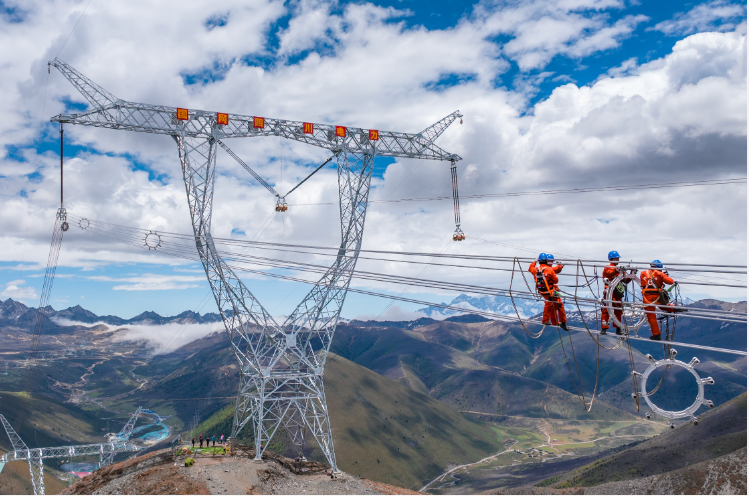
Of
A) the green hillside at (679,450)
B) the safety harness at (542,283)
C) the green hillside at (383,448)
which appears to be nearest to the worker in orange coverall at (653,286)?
the safety harness at (542,283)

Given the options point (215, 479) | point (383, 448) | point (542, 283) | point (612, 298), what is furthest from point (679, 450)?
point (542, 283)

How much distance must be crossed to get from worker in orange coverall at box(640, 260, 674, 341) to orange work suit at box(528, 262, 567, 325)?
2941mm

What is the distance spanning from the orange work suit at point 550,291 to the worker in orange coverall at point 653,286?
294cm

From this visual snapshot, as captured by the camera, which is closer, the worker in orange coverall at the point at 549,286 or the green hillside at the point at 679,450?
the worker in orange coverall at the point at 549,286

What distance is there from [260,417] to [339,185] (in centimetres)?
2162

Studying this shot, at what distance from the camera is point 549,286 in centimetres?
1884

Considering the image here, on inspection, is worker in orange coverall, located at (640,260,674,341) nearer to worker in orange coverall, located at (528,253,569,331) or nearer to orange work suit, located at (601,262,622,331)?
orange work suit, located at (601,262,622,331)

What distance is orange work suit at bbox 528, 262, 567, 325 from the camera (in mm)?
18750

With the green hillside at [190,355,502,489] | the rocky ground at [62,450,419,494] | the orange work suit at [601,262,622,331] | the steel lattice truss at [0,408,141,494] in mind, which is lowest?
the green hillside at [190,355,502,489]

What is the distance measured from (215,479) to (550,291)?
2911 centimetres

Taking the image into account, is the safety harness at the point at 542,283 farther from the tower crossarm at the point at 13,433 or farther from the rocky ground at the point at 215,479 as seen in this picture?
the tower crossarm at the point at 13,433

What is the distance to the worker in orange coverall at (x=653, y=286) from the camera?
16781mm

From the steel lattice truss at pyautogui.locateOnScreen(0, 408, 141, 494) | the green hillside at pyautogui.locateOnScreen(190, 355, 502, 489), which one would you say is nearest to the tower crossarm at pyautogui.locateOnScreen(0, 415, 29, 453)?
the steel lattice truss at pyautogui.locateOnScreen(0, 408, 141, 494)

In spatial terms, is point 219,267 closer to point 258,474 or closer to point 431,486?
point 258,474
